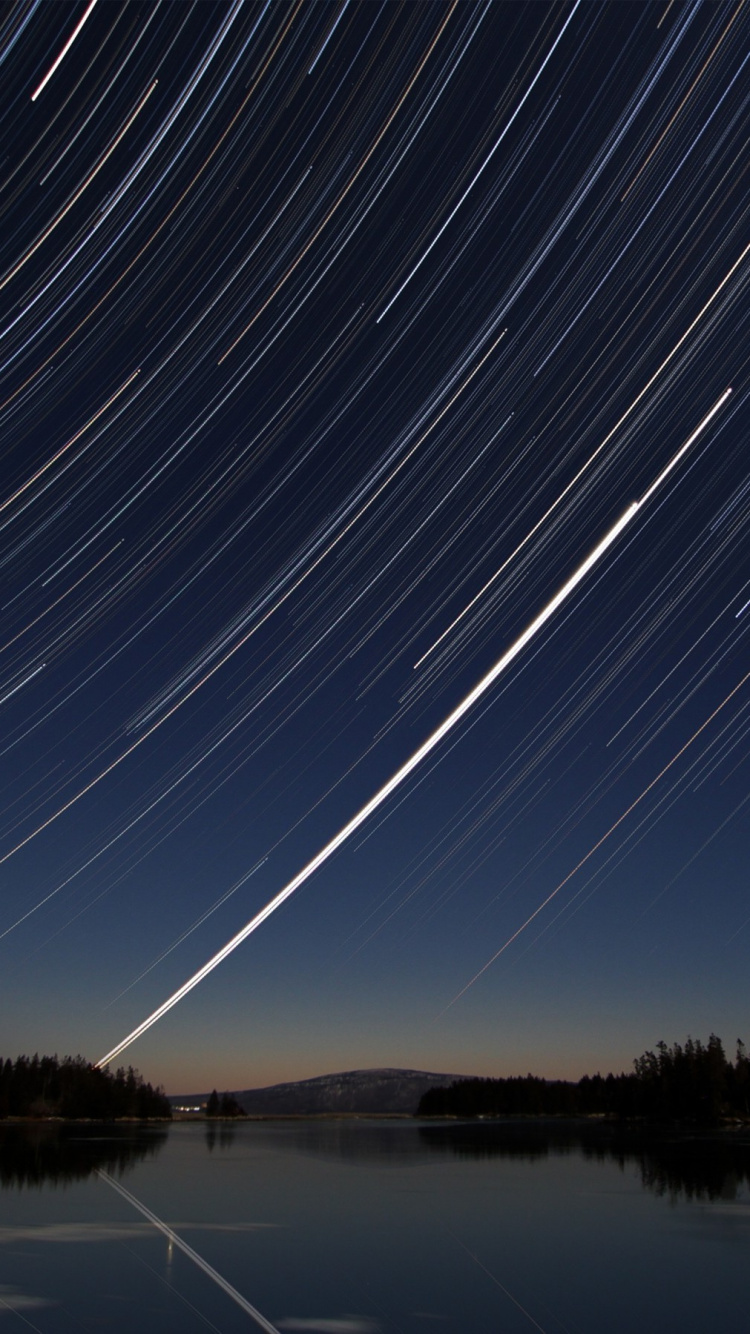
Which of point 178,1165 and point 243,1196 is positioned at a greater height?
point 243,1196

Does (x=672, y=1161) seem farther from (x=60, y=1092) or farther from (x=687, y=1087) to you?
(x=60, y=1092)

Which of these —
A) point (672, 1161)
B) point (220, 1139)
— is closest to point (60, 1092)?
point (220, 1139)

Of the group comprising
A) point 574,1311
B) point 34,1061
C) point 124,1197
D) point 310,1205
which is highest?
point 574,1311

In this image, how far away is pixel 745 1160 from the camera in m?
49.1

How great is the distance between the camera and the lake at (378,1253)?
14.5m

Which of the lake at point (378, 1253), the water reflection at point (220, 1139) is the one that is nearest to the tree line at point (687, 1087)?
the water reflection at point (220, 1139)

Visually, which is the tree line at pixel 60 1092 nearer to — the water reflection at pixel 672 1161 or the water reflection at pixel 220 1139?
the water reflection at pixel 220 1139

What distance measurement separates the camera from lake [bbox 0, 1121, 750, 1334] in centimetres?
1446

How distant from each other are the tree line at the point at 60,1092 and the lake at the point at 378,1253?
131593mm

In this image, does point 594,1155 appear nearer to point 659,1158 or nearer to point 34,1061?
point 659,1158

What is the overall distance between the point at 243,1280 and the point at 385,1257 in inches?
145

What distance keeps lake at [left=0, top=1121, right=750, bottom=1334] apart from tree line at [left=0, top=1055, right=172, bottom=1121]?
132 meters

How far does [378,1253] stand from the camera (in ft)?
65.9

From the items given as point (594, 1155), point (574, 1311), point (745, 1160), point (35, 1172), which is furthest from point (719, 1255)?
point (594, 1155)
